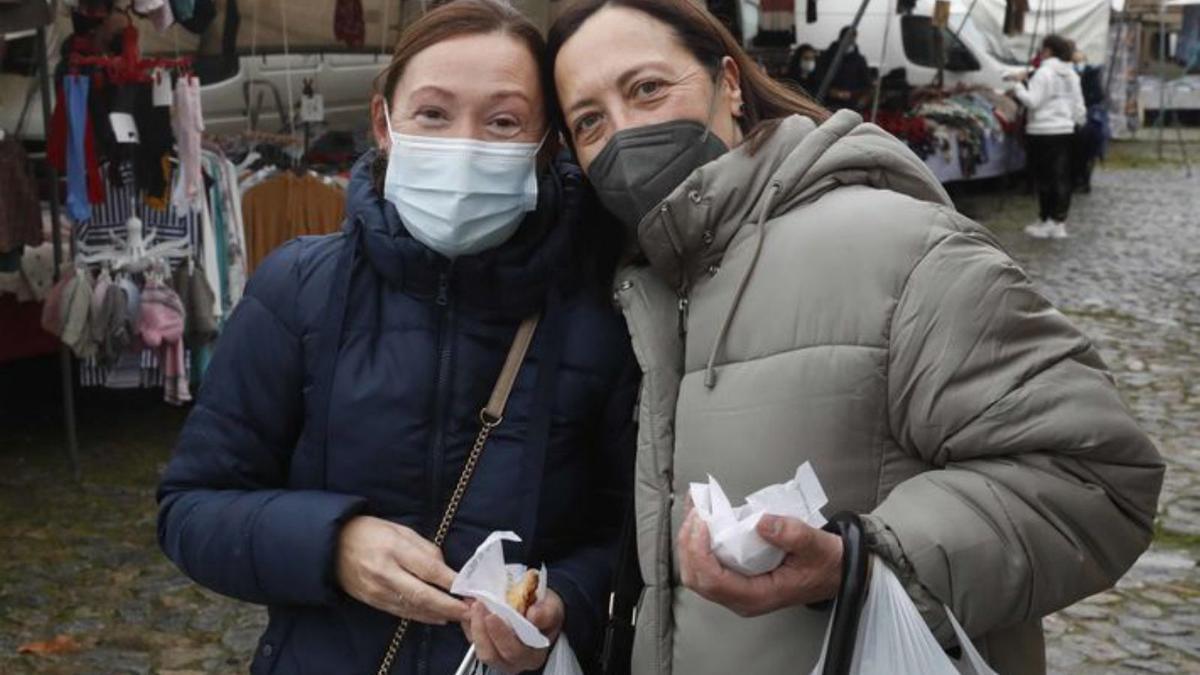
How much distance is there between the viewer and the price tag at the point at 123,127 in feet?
21.3

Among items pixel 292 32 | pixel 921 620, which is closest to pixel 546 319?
pixel 921 620

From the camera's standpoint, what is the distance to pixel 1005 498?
1.69m

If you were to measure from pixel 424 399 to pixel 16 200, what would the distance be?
189 inches

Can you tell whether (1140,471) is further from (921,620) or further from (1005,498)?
(921,620)

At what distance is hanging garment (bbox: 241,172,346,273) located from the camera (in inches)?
298

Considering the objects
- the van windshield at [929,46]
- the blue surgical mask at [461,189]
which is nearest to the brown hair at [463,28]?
the blue surgical mask at [461,189]

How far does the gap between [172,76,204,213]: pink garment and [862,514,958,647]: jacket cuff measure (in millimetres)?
5575

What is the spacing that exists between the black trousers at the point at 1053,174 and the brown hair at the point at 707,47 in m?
14.2

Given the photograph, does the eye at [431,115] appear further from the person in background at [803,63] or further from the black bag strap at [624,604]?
the person in background at [803,63]

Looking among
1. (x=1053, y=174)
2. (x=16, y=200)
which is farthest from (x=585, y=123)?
(x=1053, y=174)

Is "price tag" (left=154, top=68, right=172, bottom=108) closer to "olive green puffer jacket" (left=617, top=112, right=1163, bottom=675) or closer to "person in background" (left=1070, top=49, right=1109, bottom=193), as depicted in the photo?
"olive green puffer jacket" (left=617, top=112, right=1163, bottom=675)

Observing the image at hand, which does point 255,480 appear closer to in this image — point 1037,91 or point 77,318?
point 77,318

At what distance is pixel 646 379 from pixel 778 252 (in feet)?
0.77

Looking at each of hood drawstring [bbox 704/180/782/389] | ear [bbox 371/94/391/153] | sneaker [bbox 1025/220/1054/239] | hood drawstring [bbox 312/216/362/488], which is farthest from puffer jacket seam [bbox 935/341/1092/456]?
sneaker [bbox 1025/220/1054/239]
